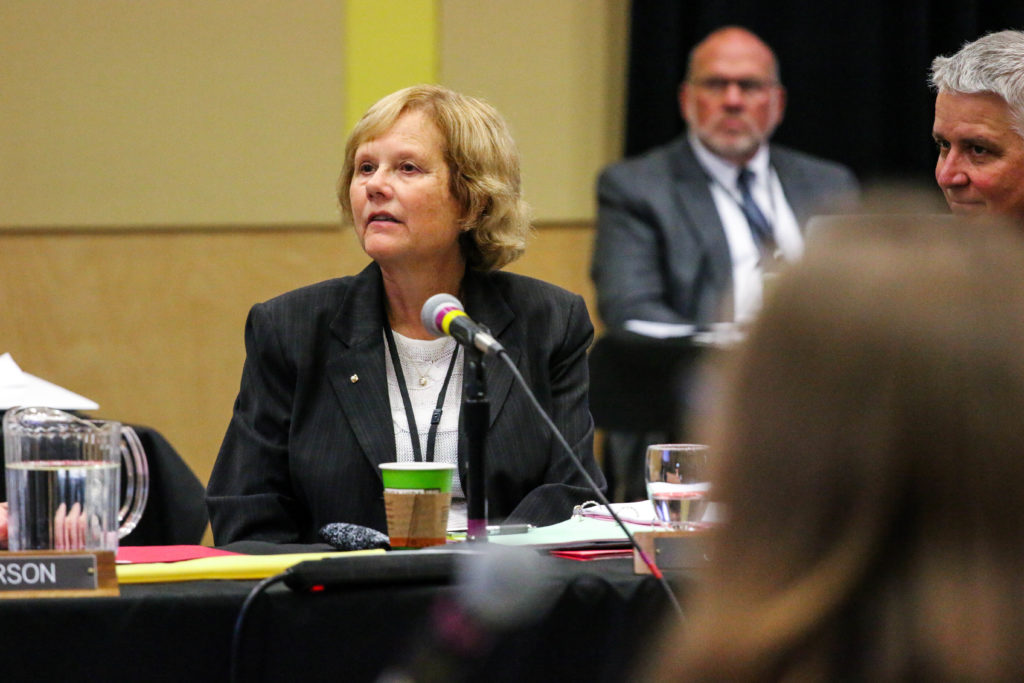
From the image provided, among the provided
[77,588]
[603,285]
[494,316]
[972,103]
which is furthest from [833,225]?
[603,285]

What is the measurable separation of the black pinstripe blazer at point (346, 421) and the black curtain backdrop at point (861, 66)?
261 cm

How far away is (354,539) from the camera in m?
1.81

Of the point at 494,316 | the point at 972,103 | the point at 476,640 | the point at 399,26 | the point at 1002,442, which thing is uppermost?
the point at 399,26

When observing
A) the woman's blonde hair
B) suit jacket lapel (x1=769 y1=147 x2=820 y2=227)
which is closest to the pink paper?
the woman's blonde hair

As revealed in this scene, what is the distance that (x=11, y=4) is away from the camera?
15.8 ft

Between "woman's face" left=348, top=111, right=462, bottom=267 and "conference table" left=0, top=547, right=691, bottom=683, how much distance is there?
1.01 m

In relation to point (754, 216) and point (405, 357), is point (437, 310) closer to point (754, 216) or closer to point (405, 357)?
point (405, 357)

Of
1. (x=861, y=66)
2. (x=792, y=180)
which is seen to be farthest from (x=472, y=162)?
(x=861, y=66)

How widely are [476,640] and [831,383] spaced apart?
0.96m

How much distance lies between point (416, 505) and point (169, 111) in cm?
342

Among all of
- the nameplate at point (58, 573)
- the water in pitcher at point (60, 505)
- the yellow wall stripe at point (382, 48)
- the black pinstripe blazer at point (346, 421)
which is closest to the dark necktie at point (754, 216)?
the yellow wall stripe at point (382, 48)

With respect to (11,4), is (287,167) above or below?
below

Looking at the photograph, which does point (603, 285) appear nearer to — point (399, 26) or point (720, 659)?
point (399, 26)

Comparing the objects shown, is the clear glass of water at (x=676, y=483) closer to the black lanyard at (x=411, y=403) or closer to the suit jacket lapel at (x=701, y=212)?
the black lanyard at (x=411, y=403)
